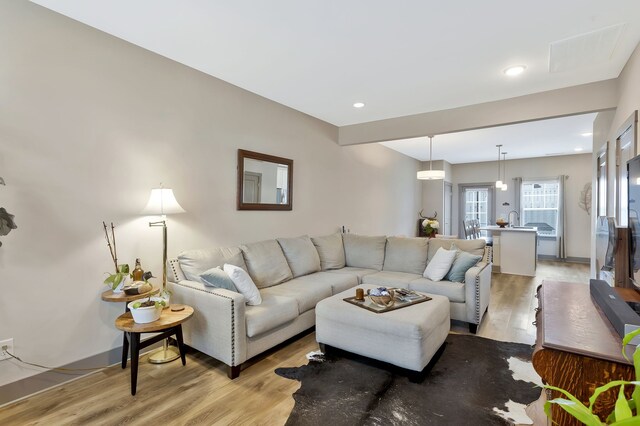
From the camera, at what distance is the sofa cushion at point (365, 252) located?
4.44 m

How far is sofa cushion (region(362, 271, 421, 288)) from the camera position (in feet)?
12.2

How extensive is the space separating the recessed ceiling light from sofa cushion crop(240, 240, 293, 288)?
2.96 m

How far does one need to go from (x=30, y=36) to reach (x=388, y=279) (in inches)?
150

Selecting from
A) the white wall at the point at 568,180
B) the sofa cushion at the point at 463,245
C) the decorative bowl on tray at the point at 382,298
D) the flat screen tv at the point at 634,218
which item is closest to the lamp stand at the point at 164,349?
the decorative bowl on tray at the point at 382,298

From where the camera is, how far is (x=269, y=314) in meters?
2.67

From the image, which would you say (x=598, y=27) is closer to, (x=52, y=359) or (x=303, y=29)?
(x=303, y=29)

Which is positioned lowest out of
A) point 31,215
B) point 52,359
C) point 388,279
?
point 52,359

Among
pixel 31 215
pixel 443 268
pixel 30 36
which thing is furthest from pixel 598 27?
pixel 31 215

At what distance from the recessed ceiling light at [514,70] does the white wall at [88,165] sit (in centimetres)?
268

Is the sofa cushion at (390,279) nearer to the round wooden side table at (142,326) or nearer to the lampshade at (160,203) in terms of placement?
the round wooden side table at (142,326)

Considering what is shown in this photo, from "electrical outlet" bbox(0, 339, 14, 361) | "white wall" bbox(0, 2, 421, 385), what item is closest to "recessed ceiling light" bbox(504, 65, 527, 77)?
"white wall" bbox(0, 2, 421, 385)

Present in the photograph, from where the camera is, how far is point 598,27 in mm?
2332

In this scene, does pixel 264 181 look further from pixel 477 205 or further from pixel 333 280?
pixel 477 205

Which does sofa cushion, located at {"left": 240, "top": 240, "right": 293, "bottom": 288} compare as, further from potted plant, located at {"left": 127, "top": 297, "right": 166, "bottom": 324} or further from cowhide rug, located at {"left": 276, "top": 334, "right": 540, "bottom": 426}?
potted plant, located at {"left": 127, "top": 297, "right": 166, "bottom": 324}
